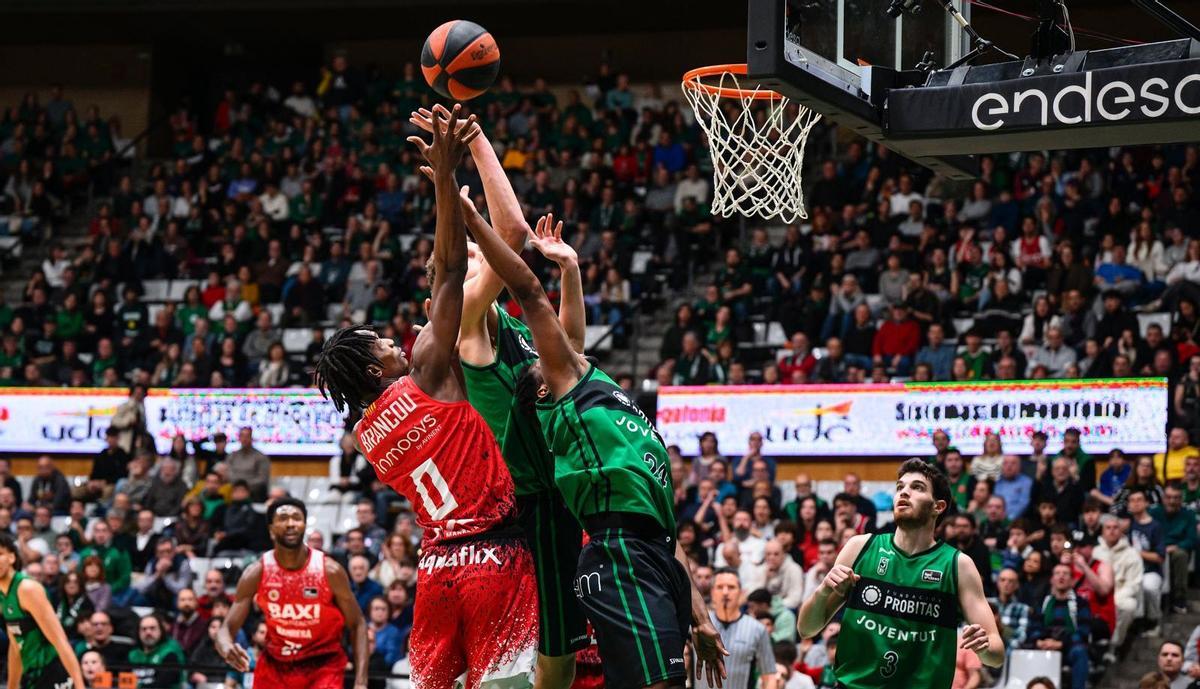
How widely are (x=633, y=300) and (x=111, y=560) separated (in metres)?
6.54

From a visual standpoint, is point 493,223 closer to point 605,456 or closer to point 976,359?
point 605,456

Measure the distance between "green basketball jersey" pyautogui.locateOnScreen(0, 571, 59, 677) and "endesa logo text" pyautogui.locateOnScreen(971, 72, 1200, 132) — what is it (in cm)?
613

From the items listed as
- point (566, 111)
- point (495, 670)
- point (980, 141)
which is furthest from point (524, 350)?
point (566, 111)

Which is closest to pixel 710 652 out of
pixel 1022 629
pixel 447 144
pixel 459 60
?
pixel 447 144

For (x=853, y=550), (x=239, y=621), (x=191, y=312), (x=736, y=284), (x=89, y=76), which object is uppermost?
(x=89, y=76)

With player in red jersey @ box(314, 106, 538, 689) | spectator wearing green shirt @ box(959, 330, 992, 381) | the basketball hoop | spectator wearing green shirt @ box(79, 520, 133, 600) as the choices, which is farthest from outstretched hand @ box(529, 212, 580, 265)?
spectator wearing green shirt @ box(79, 520, 133, 600)

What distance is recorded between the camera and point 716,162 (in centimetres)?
846

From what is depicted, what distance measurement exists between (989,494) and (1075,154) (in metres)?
5.99

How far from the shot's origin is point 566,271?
19.7ft

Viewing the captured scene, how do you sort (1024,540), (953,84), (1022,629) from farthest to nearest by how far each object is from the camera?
(1024,540), (1022,629), (953,84)

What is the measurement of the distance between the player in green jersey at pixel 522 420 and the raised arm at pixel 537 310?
0.37 metres

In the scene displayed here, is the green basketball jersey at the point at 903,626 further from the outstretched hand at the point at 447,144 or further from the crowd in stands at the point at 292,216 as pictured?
the crowd in stands at the point at 292,216

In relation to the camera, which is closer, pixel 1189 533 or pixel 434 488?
pixel 434 488

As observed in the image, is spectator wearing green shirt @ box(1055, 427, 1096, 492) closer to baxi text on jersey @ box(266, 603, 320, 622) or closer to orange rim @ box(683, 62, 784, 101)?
orange rim @ box(683, 62, 784, 101)
